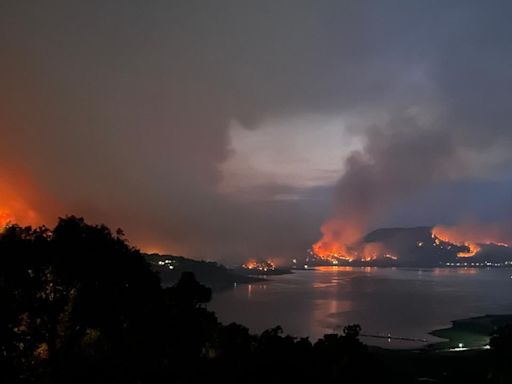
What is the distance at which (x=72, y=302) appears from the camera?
15.1 meters

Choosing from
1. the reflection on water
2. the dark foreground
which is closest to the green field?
the reflection on water

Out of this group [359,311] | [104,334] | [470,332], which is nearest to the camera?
[104,334]

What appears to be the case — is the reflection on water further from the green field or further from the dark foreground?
the dark foreground

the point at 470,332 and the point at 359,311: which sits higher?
the point at 470,332

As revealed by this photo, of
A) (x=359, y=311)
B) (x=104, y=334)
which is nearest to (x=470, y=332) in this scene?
(x=359, y=311)

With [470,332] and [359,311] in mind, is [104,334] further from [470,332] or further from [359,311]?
[359,311]

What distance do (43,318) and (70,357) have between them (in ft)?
4.83

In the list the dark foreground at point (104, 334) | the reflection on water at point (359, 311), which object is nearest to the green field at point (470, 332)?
the reflection on water at point (359, 311)

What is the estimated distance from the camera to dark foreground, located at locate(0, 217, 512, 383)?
14.2m

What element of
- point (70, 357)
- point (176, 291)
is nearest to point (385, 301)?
point (176, 291)

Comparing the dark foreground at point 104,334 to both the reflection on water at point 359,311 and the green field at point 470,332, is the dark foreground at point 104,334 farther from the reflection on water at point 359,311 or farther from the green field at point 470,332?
the reflection on water at point 359,311

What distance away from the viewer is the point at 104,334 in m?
15.7

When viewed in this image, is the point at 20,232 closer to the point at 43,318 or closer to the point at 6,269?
the point at 6,269

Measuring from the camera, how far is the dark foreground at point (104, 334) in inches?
558
